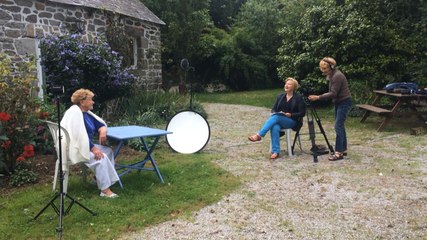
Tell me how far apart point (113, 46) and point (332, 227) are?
9.42 metres

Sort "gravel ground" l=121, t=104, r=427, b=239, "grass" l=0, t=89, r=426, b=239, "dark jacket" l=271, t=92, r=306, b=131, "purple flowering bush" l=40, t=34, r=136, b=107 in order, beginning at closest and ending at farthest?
"gravel ground" l=121, t=104, r=427, b=239
"grass" l=0, t=89, r=426, b=239
"dark jacket" l=271, t=92, r=306, b=131
"purple flowering bush" l=40, t=34, r=136, b=107

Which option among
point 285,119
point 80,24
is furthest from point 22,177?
point 80,24

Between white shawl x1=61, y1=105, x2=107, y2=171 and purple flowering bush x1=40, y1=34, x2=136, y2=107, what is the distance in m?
3.73

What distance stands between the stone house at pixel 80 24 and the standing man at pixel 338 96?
6005 millimetres

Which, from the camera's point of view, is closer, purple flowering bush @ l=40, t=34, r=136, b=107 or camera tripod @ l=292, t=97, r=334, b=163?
camera tripod @ l=292, t=97, r=334, b=163

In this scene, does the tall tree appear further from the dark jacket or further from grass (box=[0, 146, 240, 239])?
grass (box=[0, 146, 240, 239])

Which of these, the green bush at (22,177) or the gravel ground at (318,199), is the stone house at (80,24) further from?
the gravel ground at (318,199)

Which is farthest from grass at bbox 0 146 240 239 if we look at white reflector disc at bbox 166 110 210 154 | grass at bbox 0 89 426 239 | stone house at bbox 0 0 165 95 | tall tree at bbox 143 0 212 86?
tall tree at bbox 143 0 212 86

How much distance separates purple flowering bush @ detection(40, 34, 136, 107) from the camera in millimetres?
8305

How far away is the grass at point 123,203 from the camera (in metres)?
4.04

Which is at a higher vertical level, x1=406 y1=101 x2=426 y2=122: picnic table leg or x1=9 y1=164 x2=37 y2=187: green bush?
x1=406 y1=101 x2=426 y2=122: picnic table leg

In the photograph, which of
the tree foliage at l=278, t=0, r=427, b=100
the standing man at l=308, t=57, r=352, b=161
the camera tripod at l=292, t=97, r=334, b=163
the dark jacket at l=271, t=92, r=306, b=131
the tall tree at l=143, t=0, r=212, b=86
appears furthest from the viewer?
the tall tree at l=143, t=0, r=212, b=86

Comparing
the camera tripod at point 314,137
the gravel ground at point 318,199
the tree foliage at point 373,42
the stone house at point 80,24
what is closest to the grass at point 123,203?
the gravel ground at point 318,199

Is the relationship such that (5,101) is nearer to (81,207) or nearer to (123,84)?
(81,207)
